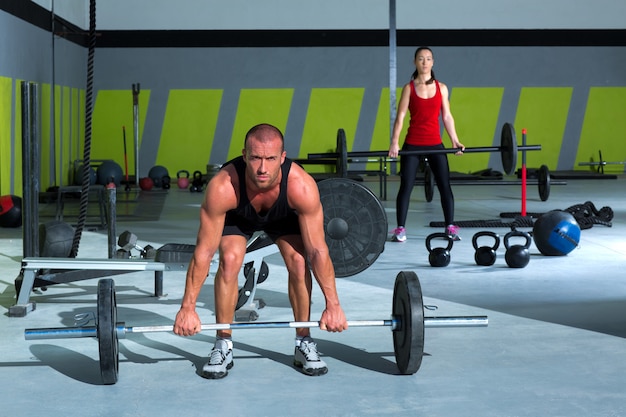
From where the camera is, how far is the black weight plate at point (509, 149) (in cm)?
617

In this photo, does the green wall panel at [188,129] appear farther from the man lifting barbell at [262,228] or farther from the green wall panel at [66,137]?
the man lifting barbell at [262,228]

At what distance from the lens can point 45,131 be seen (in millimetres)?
9523

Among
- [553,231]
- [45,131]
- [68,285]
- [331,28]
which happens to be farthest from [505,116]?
[68,285]

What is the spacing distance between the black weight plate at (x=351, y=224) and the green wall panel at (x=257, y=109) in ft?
28.2

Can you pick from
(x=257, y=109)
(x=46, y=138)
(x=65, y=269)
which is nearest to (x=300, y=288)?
(x=65, y=269)

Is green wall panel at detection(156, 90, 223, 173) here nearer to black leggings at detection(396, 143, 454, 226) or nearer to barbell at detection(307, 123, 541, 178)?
barbell at detection(307, 123, 541, 178)

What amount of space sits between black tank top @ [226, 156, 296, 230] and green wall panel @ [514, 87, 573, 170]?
1021cm

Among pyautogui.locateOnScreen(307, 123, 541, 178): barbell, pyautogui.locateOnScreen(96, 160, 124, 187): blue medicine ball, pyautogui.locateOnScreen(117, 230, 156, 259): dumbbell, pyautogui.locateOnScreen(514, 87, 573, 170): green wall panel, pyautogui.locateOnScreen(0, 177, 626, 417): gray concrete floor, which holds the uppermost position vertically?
pyautogui.locateOnScreen(514, 87, 573, 170): green wall panel

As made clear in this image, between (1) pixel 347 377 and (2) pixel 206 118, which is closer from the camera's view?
(1) pixel 347 377

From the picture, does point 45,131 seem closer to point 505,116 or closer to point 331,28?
point 331,28

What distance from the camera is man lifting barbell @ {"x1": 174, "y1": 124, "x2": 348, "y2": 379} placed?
108 inches

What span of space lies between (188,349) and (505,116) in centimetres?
1006

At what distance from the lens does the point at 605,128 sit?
13.0 meters

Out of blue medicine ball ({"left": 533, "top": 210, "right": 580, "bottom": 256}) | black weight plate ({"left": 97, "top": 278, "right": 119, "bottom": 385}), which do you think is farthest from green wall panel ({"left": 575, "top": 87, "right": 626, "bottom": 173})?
black weight plate ({"left": 97, "top": 278, "right": 119, "bottom": 385})
